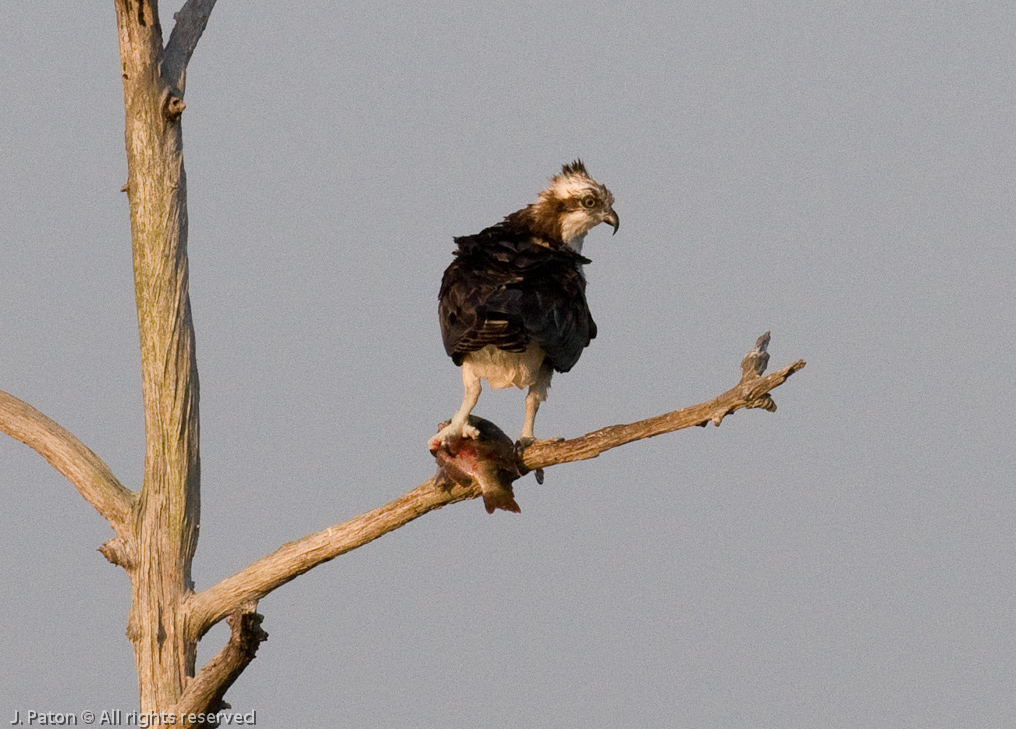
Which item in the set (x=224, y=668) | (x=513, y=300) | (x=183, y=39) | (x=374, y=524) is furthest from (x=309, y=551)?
(x=183, y=39)

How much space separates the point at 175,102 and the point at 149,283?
1.23 meters

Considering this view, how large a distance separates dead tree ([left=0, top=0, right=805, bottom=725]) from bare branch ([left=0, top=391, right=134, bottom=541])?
0.05ft

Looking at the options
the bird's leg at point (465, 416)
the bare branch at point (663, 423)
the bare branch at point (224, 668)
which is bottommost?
the bare branch at point (224, 668)

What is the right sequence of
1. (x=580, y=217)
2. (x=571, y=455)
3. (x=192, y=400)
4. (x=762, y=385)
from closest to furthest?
(x=762, y=385) → (x=571, y=455) → (x=192, y=400) → (x=580, y=217)

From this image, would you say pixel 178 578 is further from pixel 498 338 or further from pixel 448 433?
pixel 498 338

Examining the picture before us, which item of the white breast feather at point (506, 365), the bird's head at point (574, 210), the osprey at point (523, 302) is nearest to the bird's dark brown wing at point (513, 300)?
the osprey at point (523, 302)

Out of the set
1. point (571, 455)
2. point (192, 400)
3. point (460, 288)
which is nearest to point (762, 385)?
point (571, 455)

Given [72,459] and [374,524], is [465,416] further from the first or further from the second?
[72,459]

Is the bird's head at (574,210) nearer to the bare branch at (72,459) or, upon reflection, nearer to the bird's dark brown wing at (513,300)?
the bird's dark brown wing at (513,300)

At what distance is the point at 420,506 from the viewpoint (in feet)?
29.5

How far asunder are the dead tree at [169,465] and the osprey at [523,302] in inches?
21.4

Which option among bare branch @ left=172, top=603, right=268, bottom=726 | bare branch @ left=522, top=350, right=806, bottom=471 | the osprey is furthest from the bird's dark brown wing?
bare branch @ left=172, top=603, right=268, bottom=726

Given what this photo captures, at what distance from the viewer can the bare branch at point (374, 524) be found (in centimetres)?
854

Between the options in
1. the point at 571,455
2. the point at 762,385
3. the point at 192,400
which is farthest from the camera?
the point at 192,400
